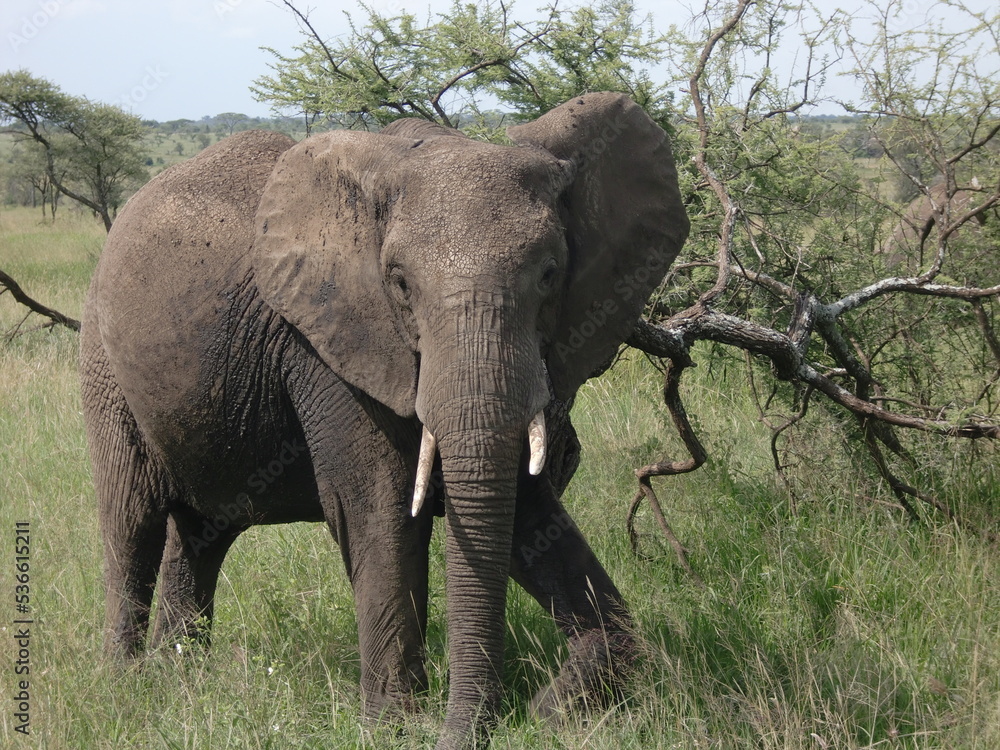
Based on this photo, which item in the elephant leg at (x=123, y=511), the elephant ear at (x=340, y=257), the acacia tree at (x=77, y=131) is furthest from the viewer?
the acacia tree at (x=77, y=131)

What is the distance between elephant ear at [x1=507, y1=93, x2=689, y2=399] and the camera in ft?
11.4

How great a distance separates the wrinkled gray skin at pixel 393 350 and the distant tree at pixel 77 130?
15.4 metres

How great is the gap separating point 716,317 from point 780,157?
4.82ft

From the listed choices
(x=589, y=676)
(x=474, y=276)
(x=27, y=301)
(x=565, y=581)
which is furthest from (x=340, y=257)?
(x=27, y=301)

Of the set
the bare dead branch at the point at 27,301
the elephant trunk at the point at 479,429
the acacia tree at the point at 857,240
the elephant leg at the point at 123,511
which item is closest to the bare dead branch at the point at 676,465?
the acacia tree at the point at 857,240

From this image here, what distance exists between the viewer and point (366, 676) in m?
3.57

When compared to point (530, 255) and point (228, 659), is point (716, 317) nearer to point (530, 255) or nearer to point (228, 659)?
point (530, 255)

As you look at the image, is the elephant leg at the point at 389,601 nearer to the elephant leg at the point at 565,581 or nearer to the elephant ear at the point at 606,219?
the elephant leg at the point at 565,581

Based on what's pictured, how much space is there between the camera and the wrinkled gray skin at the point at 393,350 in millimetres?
2971

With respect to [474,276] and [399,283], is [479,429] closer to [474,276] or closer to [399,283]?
[474,276]

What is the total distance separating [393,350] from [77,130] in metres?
18.3

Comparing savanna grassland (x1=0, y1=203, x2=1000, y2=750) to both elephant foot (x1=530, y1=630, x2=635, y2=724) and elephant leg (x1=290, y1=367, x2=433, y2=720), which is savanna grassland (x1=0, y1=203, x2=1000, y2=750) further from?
elephant leg (x1=290, y1=367, x2=433, y2=720)

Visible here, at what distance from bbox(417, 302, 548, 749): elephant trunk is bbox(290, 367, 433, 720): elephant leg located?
0.35m

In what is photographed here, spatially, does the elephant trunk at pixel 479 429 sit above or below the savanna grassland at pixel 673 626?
above
